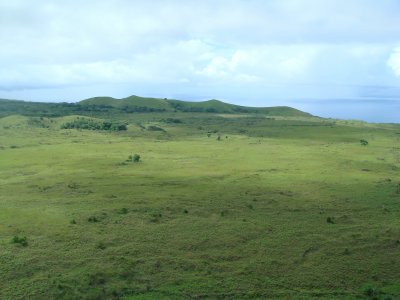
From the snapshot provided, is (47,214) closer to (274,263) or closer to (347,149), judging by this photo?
(274,263)

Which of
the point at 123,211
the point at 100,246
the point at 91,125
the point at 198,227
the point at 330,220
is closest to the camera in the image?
the point at 100,246

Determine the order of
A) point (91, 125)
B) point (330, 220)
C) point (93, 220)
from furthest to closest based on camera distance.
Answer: point (91, 125) → point (330, 220) → point (93, 220)

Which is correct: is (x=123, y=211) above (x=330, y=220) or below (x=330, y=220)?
below

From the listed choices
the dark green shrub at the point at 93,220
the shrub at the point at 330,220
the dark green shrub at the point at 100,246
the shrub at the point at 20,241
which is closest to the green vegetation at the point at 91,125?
the dark green shrub at the point at 93,220

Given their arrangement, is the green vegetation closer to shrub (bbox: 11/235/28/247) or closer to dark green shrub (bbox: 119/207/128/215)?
dark green shrub (bbox: 119/207/128/215)

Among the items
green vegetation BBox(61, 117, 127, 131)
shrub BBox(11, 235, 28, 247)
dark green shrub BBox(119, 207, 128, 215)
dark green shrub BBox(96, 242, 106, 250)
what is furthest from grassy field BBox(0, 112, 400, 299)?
green vegetation BBox(61, 117, 127, 131)

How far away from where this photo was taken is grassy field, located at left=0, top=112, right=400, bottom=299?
38.4 metres

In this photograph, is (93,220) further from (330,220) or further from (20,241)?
(330,220)

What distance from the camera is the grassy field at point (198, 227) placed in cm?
3844

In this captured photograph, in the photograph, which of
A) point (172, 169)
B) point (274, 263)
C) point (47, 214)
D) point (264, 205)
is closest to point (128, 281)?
point (274, 263)

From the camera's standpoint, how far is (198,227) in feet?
161

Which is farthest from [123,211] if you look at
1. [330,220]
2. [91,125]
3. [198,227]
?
[91,125]

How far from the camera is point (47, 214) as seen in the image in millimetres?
51562

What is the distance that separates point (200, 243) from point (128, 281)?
9439 mm
